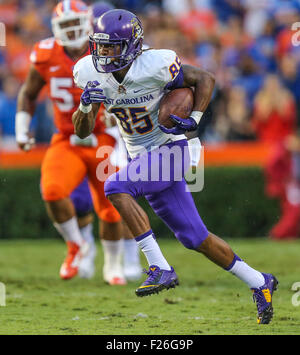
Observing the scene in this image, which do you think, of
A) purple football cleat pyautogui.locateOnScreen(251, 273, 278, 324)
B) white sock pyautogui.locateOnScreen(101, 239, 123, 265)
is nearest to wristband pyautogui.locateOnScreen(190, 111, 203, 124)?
purple football cleat pyautogui.locateOnScreen(251, 273, 278, 324)

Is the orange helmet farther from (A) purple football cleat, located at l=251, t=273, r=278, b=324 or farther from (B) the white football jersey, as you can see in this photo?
(A) purple football cleat, located at l=251, t=273, r=278, b=324

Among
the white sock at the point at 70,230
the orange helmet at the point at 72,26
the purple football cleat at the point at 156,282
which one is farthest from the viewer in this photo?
the white sock at the point at 70,230

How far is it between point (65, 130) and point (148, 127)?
158cm

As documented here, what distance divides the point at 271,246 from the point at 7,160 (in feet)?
9.92

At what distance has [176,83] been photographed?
427 cm

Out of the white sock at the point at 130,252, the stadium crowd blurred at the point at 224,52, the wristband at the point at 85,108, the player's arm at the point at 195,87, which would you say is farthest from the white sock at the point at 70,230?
the stadium crowd blurred at the point at 224,52

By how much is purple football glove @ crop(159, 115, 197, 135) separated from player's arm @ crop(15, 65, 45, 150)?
1.81m

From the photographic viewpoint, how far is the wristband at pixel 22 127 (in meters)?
5.67

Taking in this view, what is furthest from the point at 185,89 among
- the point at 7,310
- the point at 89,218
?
the point at 89,218

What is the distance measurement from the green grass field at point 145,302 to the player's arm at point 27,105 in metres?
1.06

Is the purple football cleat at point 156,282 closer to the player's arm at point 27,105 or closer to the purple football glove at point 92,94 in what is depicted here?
the purple football glove at point 92,94

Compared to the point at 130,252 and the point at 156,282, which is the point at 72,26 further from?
the point at 156,282

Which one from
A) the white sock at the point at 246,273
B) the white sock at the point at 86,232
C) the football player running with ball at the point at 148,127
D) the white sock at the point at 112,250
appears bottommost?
the white sock at the point at 86,232
